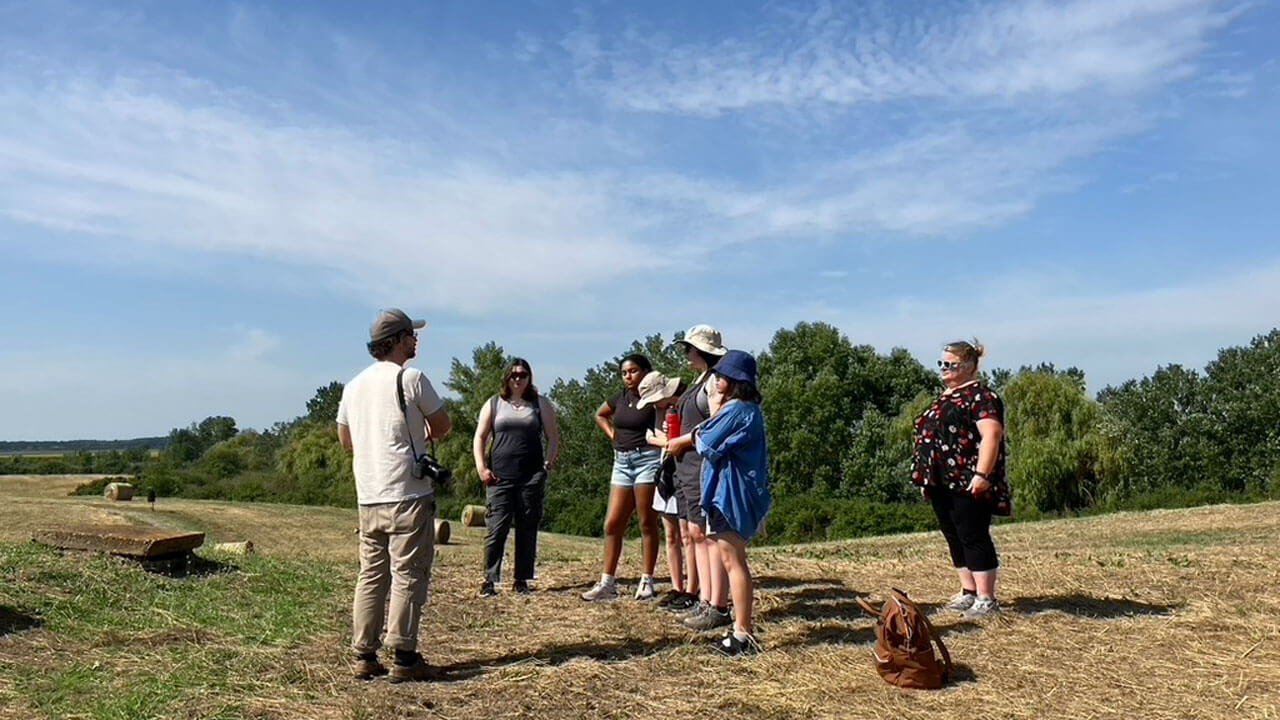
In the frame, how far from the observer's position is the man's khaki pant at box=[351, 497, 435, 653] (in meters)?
5.33

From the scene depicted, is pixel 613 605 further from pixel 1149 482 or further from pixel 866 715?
pixel 1149 482

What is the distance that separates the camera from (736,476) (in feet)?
19.1

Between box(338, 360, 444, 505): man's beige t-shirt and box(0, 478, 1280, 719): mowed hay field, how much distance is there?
105cm

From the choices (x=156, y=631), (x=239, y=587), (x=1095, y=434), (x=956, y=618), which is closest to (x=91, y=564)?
(x=239, y=587)

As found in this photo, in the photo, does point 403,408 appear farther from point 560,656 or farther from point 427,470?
point 560,656

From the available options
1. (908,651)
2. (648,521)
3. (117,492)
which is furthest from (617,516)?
(117,492)

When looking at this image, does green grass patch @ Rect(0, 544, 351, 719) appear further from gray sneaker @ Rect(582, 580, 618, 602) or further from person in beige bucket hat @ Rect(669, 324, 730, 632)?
person in beige bucket hat @ Rect(669, 324, 730, 632)

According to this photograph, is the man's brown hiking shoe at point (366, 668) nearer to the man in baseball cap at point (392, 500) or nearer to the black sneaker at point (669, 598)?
the man in baseball cap at point (392, 500)

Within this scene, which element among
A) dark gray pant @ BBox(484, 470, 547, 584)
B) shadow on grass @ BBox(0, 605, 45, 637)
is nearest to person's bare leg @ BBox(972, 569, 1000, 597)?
dark gray pant @ BBox(484, 470, 547, 584)

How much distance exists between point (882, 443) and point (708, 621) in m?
37.2

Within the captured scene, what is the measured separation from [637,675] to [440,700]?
1093mm

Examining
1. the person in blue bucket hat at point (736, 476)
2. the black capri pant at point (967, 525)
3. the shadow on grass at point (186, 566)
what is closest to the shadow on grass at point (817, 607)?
the black capri pant at point (967, 525)

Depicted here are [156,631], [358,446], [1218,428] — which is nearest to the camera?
[358,446]

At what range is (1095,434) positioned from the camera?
3266 centimetres
